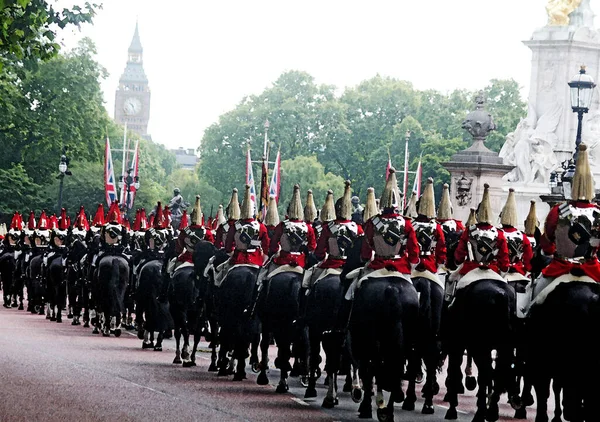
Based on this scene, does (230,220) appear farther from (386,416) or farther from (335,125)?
(335,125)

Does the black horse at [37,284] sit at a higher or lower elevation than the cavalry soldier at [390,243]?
lower

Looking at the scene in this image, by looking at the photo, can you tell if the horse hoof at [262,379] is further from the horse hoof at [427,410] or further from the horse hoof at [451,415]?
Answer: the horse hoof at [451,415]

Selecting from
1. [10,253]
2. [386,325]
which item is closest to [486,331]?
[386,325]

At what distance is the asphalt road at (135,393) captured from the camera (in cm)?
1596

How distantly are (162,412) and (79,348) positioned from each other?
30.5 ft

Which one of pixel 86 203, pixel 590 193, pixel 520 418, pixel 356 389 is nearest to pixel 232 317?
pixel 356 389

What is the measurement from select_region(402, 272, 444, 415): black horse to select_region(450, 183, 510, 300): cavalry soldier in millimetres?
851

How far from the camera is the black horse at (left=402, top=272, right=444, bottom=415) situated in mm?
18047

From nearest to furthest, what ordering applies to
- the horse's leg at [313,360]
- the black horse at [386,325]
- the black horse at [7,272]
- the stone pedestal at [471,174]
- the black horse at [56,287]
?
the black horse at [386,325], the horse's leg at [313,360], the black horse at [56,287], the black horse at [7,272], the stone pedestal at [471,174]

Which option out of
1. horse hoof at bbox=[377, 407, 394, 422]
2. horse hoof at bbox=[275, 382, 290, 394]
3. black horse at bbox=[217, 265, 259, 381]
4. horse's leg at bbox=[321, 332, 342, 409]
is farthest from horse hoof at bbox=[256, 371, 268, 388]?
horse hoof at bbox=[377, 407, 394, 422]

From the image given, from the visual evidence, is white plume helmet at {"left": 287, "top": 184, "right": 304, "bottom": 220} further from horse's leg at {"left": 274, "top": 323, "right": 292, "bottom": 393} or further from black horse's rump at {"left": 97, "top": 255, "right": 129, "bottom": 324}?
black horse's rump at {"left": 97, "top": 255, "right": 129, "bottom": 324}

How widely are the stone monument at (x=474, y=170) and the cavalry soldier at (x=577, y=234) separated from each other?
1048 inches

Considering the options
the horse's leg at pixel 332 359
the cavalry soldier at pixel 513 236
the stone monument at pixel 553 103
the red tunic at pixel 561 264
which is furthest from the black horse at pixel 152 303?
the stone monument at pixel 553 103

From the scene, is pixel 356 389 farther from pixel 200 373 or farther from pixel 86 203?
pixel 86 203
